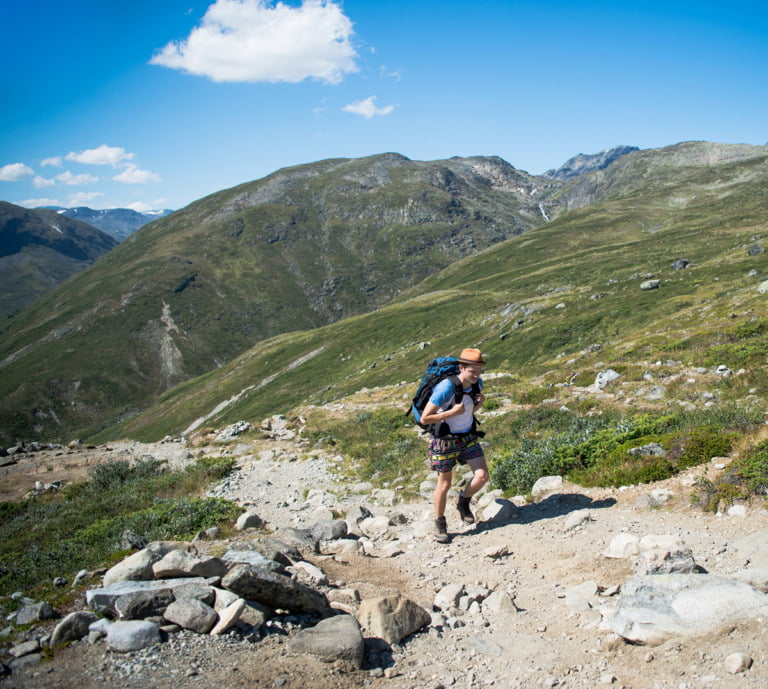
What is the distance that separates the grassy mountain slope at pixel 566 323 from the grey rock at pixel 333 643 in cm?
1502

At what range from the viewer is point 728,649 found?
4711 mm

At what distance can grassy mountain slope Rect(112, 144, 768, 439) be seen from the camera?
26.0m

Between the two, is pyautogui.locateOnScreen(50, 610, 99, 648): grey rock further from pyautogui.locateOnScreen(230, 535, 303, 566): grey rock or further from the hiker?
the hiker

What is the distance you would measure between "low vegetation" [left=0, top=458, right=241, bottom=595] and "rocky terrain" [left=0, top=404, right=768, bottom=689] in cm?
185

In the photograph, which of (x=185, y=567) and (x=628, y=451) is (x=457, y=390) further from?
(x=185, y=567)

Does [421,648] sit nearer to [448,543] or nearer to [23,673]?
[448,543]

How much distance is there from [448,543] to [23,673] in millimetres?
6794

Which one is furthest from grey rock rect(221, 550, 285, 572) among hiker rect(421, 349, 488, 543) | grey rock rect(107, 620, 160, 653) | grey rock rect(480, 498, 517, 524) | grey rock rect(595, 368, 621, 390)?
grey rock rect(595, 368, 621, 390)

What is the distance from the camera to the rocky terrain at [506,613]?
15.9 ft

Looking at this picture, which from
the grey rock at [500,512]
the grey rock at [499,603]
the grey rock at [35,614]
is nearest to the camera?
the grey rock at [35,614]

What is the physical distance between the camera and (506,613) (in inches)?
259

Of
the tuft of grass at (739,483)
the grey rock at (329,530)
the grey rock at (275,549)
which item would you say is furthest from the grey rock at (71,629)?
the tuft of grass at (739,483)

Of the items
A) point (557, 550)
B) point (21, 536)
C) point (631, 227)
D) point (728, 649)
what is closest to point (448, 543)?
point (557, 550)

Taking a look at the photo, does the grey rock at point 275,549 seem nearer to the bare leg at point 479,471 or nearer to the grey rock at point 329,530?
the grey rock at point 329,530
